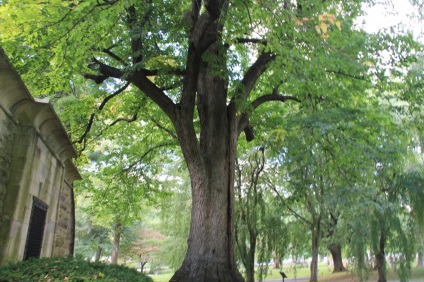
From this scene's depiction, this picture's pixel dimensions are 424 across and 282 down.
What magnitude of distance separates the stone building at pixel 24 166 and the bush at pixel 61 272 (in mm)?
850

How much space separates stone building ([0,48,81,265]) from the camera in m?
5.18

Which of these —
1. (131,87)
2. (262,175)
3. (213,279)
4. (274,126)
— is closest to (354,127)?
(274,126)

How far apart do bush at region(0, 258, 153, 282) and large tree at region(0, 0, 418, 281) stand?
2.95 meters

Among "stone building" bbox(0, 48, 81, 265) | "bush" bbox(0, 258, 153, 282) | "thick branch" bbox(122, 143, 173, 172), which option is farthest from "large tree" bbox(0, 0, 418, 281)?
"thick branch" bbox(122, 143, 173, 172)

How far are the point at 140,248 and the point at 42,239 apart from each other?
84.8ft

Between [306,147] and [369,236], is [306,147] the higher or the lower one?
the higher one

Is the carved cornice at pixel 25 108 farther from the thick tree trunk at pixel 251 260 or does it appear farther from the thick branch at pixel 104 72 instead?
the thick tree trunk at pixel 251 260

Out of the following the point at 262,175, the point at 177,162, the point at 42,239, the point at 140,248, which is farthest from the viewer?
the point at 140,248

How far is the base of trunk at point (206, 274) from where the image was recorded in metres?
7.46

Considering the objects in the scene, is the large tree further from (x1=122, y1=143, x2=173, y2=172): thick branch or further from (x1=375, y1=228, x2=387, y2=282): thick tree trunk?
(x1=375, y1=228, x2=387, y2=282): thick tree trunk

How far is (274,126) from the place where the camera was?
1265cm

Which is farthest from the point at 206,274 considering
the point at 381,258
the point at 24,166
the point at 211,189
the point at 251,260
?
the point at 381,258

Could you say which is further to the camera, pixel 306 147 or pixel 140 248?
pixel 140 248

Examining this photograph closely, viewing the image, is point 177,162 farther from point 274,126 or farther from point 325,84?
point 325,84
